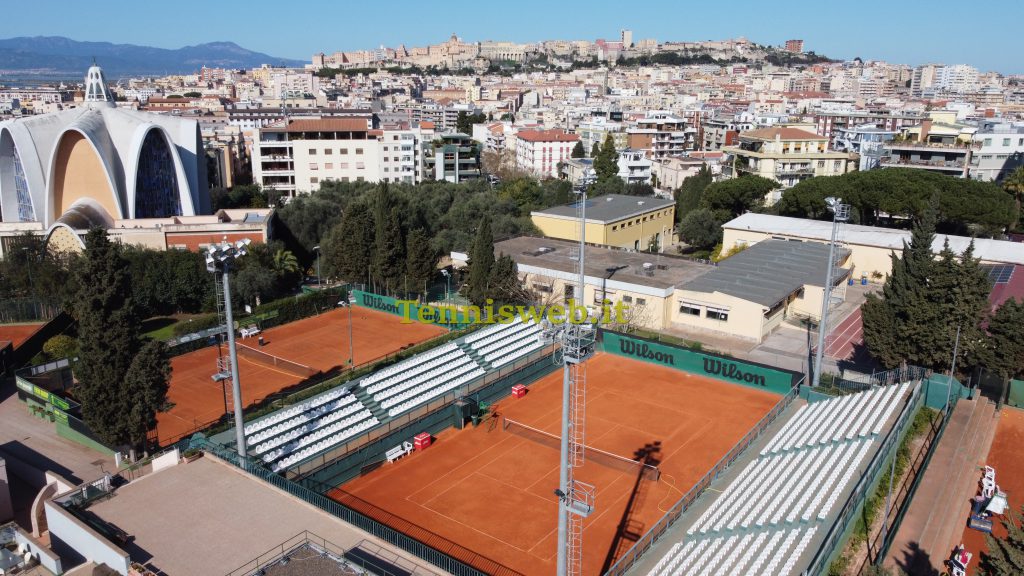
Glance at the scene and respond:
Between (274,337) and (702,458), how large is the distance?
968 inches

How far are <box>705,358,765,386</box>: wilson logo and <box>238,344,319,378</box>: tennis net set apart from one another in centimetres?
1859

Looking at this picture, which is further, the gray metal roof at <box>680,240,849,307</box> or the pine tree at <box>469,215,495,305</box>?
the pine tree at <box>469,215,495,305</box>

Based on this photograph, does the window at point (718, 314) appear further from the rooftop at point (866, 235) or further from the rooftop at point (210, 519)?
the rooftop at point (210, 519)

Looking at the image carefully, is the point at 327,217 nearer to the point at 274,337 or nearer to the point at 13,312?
the point at 274,337

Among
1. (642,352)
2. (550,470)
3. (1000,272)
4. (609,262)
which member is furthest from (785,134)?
(550,470)

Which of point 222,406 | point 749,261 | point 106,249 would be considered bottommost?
point 222,406

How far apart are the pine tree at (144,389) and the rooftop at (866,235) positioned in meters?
38.8

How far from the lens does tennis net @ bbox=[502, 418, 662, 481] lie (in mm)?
23422

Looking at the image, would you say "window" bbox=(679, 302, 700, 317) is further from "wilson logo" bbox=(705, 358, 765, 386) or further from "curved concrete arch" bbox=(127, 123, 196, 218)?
"curved concrete arch" bbox=(127, 123, 196, 218)

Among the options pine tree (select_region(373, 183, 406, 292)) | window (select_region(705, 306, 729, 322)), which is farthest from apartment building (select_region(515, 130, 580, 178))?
window (select_region(705, 306, 729, 322))

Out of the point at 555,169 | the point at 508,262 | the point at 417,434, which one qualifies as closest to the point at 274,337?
the point at 508,262

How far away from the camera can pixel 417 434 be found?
26156mm

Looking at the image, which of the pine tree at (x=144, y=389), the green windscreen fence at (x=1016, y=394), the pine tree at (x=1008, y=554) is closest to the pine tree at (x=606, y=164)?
the green windscreen fence at (x=1016, y=394)

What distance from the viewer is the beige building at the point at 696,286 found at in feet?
121
